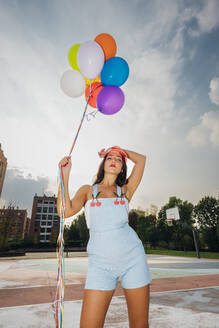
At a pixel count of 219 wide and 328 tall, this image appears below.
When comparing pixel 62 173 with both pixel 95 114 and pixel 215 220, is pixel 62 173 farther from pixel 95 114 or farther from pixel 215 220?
pixel 215 220

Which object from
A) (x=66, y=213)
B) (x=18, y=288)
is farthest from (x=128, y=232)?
(x=18, y=288)

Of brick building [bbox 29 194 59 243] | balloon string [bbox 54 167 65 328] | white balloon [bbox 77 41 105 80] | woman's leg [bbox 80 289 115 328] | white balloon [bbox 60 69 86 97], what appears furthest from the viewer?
brick building [bbox 29 194 59 243]

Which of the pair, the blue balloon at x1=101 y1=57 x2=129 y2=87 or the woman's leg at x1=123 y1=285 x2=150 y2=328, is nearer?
the woman's leg at x1=123 y1=285 x2=150 y2=328

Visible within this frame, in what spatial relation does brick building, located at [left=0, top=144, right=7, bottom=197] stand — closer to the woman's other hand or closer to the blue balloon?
the blue balloon

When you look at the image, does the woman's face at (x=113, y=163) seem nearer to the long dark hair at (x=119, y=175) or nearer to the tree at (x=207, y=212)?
the long dark hair at (x=119, y=175)

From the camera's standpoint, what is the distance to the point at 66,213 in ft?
5.80

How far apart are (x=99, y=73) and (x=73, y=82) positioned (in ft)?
1.36

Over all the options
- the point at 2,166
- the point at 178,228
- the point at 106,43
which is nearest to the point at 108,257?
the point at 106,43

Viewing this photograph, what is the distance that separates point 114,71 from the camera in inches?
113

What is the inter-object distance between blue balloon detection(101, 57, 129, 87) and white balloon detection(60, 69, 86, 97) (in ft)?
1.09

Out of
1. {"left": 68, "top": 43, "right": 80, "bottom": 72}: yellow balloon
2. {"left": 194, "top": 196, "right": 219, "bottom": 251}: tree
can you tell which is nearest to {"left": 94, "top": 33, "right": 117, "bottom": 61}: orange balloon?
{"left": 68, "top": 43, "right": 80, "bottom": 72}: yellow balloon

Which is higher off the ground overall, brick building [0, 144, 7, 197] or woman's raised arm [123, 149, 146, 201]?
brick building [0, 144, 7, 197]

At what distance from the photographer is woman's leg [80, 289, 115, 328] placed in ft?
4.54

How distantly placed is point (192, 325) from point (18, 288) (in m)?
4.26
